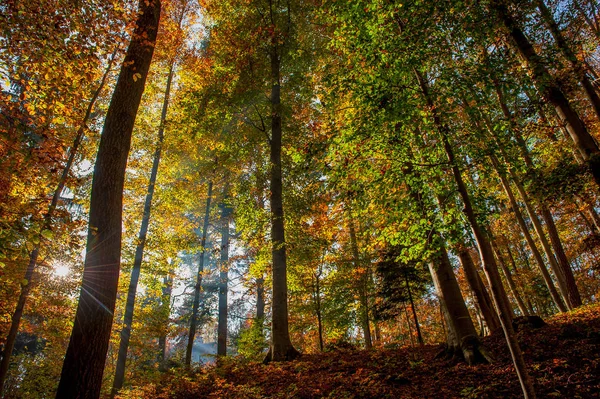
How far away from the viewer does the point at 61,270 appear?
29.1 ft

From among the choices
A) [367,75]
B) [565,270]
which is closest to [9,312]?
[367,75]

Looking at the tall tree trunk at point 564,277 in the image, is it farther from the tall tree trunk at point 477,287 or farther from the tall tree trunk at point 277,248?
the tall tree trunk at point 277,248

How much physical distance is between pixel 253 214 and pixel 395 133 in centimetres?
630

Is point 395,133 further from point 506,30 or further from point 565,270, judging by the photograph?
point 565,270

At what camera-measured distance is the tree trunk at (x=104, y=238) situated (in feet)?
12.7

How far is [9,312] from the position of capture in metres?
7.40

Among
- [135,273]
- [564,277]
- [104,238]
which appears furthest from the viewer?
[564,277]

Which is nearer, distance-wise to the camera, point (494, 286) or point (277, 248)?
point (494, 286)

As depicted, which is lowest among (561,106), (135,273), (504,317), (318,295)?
(504,317)

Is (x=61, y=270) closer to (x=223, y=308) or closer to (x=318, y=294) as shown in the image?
(x=223, y=308)

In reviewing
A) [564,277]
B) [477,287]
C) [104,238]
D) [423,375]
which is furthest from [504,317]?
[564,277]

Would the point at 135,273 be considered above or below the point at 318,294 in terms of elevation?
above

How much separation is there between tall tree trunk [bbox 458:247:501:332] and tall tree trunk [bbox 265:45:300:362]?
4829mm

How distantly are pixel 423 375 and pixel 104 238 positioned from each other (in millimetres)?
5983
